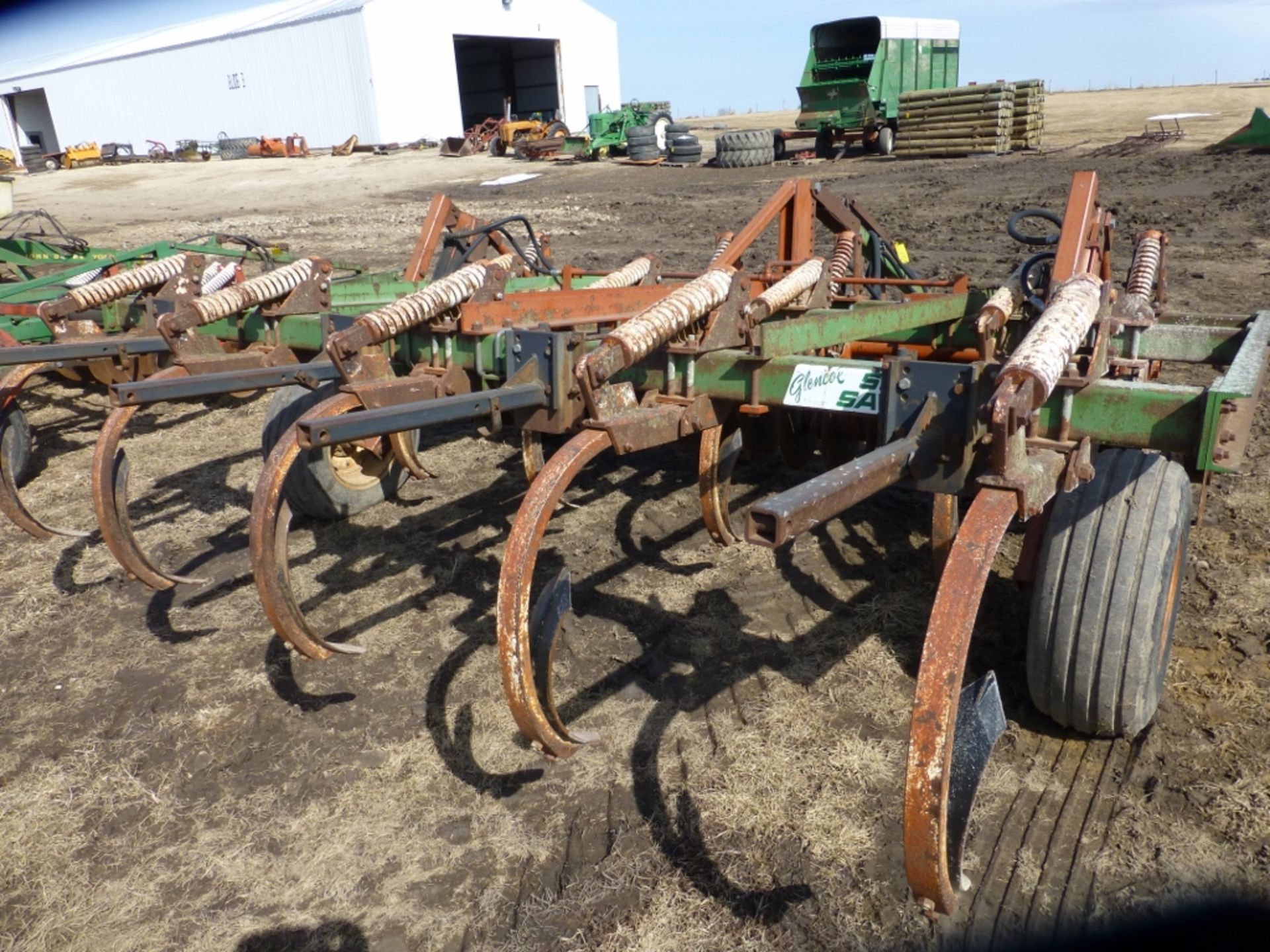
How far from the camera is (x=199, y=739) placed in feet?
10.3

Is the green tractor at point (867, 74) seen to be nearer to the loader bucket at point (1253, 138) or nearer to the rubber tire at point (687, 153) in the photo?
the rubber tire at point (687, 153)

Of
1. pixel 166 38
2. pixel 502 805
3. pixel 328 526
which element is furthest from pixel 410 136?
pixel 502 805

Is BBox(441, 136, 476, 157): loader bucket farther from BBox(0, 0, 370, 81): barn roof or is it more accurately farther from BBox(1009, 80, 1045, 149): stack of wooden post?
BBox(1009, 80, 1045, 149): stack of wooden post

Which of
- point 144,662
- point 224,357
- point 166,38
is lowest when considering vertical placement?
point 144,662

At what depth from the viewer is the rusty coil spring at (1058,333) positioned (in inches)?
82.0

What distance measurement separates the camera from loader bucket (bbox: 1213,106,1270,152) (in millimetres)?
15930

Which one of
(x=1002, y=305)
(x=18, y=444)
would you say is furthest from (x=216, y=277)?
(x=1002, y=305)

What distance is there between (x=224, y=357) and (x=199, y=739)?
1.54 m

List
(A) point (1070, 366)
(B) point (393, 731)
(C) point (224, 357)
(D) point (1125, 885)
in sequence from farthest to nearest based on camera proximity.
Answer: (C) point (224, 357)
(B) point (393, 731)
(A) point (1070, 366)
(D) point (1125, 885)

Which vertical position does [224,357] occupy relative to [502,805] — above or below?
above

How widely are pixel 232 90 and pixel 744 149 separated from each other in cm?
2257

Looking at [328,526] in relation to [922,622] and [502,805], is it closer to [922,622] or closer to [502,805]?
[502,805]

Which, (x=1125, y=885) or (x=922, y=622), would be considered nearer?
(x=1125, y=885)

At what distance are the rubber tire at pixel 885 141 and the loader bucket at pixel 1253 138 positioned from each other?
241 inches
